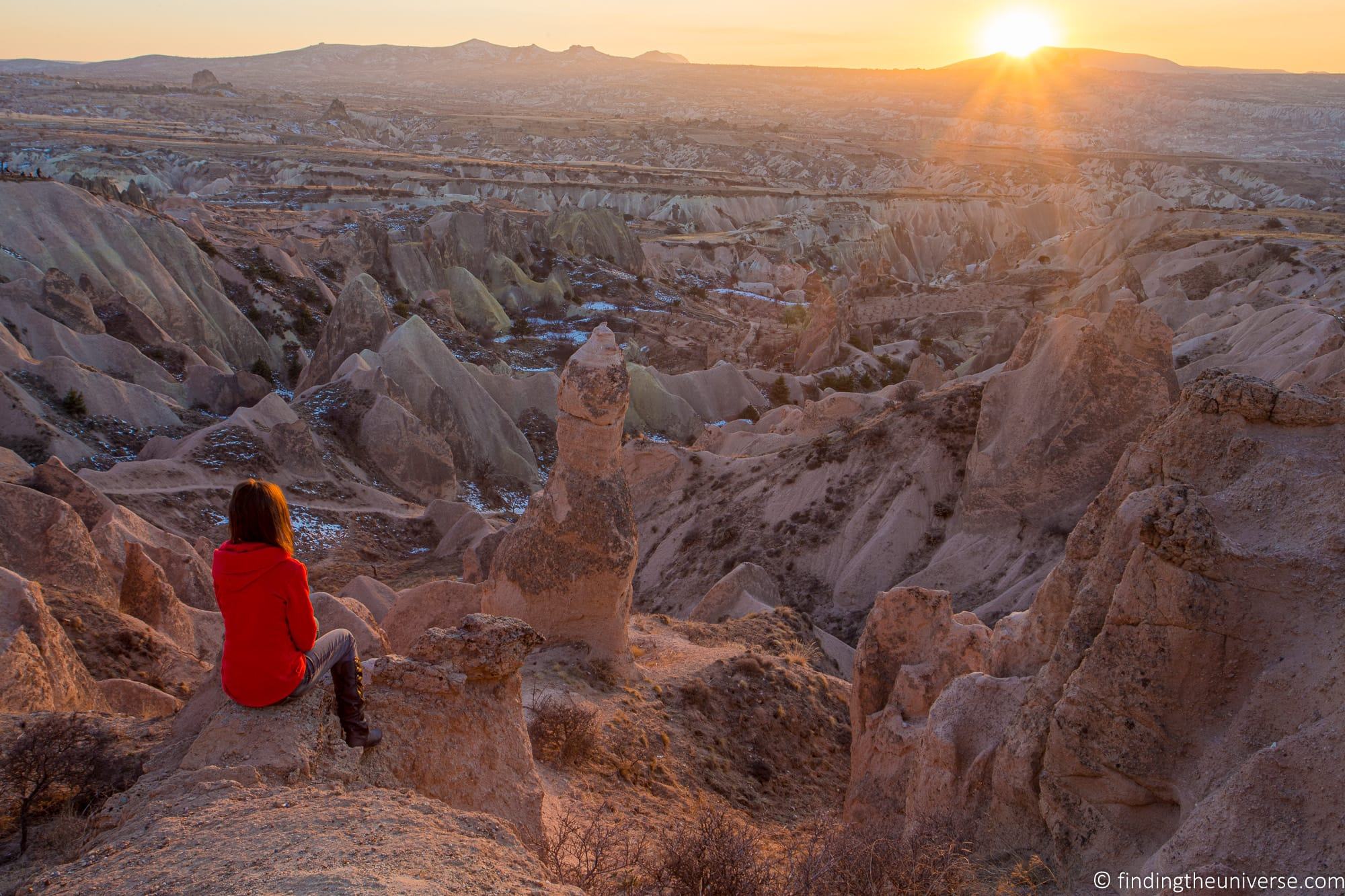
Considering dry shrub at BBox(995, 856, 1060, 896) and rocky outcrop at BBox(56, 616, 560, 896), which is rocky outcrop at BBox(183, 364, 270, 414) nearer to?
rocky outcrop at BBox(56, 616, 560, 896)

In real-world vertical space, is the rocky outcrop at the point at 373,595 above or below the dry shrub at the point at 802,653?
above

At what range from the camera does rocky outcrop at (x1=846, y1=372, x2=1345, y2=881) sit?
451cm

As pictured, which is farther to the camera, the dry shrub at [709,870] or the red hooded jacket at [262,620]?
A: the dry shrub at [709,870]

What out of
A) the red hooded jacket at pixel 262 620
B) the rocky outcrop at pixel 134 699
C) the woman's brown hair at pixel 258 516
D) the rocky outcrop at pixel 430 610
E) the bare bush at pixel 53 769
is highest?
the woman's brown hair at pixel 258 516

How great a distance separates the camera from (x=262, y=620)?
4.42 m

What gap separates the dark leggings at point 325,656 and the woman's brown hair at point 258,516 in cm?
58

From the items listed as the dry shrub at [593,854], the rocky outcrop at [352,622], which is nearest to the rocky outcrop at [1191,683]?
the dry shrub at [593,854]

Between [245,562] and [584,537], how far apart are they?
5.50m

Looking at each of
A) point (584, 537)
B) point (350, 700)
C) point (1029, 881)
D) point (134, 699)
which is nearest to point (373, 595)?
point (584, 537)

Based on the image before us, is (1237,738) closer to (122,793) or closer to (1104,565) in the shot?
(1104,565)

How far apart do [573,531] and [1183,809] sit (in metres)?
6.02

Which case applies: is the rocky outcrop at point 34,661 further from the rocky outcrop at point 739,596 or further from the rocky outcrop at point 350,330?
the rocky outcrop at point 350,330

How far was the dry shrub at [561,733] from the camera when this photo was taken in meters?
7.41

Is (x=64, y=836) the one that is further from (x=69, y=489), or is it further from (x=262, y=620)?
(x=69, y=489)
